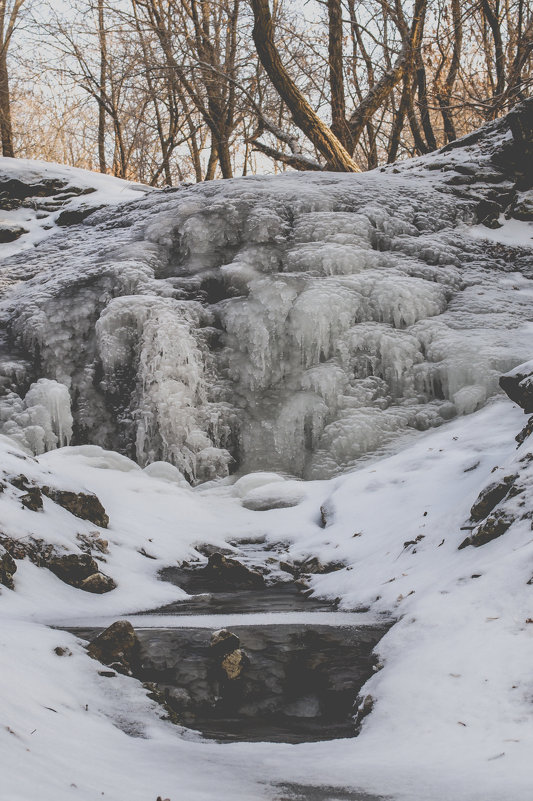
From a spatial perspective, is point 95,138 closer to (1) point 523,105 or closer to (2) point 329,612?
(1) point 523,105

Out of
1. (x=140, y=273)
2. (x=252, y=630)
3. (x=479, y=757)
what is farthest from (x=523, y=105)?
(x=479, y=757)

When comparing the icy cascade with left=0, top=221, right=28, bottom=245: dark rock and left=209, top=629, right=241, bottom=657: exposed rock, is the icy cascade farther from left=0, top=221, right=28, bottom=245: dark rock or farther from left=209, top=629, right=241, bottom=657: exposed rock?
left=209, top=629, right=241, bottom=657: exposed rock

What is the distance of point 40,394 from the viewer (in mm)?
7512

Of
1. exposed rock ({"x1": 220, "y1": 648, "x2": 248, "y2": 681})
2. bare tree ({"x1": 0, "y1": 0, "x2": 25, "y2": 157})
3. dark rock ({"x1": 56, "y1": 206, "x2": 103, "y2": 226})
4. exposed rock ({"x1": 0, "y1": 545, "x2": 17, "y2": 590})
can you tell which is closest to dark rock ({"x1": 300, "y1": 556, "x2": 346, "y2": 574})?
exposed rock ({"x1": 220, "y1": 648, "x2": 248, "y2": 681})

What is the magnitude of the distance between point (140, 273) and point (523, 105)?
680cm

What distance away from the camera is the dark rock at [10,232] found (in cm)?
1114

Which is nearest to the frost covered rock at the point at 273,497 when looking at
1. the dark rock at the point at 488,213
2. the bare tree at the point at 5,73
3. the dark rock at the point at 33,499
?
the dark rock at the point at 33,499

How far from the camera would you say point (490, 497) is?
3457 millimetres

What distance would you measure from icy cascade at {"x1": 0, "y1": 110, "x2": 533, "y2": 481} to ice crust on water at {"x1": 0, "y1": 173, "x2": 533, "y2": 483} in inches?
0.7

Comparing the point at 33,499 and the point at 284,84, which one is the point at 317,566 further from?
the point at 284,84

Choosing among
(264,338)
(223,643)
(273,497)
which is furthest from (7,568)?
(264,338)

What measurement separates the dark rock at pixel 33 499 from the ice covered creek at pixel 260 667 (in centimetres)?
106

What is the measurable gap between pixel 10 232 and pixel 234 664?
10272 millimetres

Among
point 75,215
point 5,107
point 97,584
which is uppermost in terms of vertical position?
point 5,107
